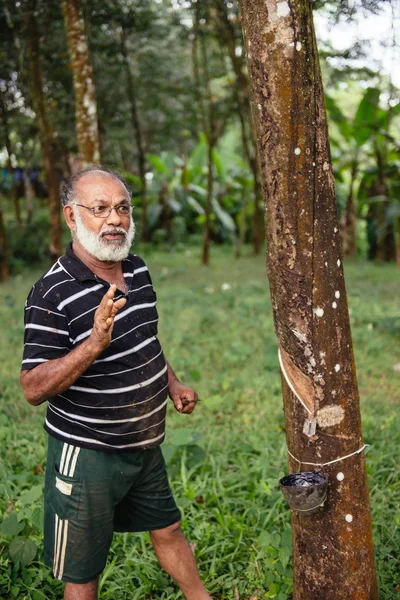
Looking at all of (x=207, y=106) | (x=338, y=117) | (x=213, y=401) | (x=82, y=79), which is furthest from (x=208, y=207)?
(x=213, y=401)

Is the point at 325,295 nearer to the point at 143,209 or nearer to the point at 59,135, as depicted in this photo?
the point at 59,135

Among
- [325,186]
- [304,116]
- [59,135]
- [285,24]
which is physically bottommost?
[325,186]

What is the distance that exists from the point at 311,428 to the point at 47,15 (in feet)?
27.4

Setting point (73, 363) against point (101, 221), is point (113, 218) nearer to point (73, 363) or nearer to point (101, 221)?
point (101, 221)

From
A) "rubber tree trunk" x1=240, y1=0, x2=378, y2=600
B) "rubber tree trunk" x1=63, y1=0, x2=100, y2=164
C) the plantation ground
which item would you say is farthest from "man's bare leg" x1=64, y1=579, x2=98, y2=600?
"rubber tree trunk" x1=63, y1=0, x2=100, y2=164

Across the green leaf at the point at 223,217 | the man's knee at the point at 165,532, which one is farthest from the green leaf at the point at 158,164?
Result: the man's knee at the point at 165,532

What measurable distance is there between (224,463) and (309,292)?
1907 mm

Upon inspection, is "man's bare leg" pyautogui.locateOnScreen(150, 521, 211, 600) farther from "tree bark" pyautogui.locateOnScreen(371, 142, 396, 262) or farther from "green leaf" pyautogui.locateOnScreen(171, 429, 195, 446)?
"tree bark" pyautogui.locateOnScreen(371, 142, 396, 262)

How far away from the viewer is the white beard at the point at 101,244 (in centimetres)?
205

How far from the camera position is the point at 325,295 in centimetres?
189

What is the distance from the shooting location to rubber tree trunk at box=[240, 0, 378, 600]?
180 cm

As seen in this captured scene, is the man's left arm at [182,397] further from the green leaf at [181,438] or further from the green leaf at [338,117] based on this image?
the green leaf at [338,117]

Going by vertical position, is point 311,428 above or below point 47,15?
below

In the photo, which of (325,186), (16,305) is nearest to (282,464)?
(325,186)
